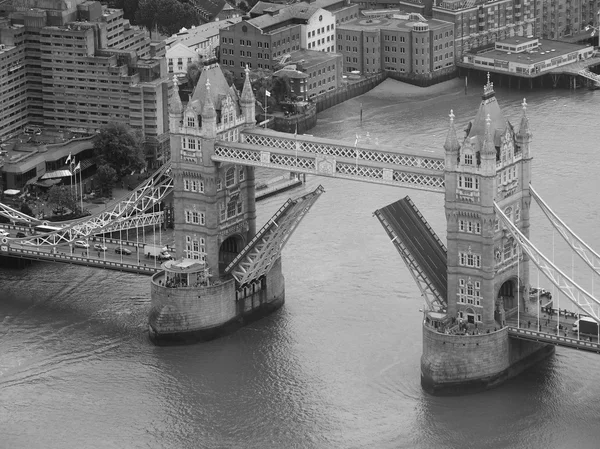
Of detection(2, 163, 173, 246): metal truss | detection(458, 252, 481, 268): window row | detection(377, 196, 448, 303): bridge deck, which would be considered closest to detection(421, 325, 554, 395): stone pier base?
detection(377, 196, 448, 303): bridge deck

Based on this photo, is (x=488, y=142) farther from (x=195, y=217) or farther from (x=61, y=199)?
(x=61, y=199)

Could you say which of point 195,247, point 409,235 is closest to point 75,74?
point 195,247

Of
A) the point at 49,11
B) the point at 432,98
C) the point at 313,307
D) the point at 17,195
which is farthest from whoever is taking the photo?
the point at 432,98

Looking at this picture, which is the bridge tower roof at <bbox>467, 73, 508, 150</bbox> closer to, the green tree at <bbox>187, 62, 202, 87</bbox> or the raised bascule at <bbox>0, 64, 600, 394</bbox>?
the raised bascule at <bbox>0, 64, 600, 394</bbox>

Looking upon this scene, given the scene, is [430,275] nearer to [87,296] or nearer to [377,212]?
[377,212]

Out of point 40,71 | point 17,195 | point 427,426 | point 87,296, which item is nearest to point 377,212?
point 427,426
